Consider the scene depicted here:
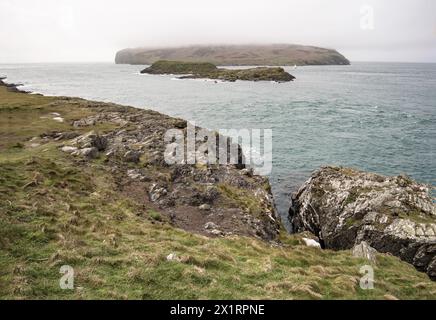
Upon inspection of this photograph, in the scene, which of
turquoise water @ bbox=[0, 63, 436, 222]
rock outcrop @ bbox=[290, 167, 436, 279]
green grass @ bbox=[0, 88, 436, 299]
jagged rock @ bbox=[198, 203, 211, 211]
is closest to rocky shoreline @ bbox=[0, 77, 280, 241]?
jagged rock @ bbox=[198, 203, 211, 211]

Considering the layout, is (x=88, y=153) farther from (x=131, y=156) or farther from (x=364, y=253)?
(x=364, y=253)

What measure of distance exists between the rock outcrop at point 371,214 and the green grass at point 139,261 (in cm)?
394

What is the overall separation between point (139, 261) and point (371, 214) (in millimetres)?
18967

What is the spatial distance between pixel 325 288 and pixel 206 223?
12253mm

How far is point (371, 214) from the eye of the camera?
2762cm

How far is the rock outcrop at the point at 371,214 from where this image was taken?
2438 centimetres

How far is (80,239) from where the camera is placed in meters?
19.7

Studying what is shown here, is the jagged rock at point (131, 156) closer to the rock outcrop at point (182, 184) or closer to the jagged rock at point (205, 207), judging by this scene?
the rock outcrop at point (182, 184)

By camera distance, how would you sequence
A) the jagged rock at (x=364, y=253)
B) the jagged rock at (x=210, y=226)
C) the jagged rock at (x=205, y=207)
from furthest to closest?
1. the jagged rock at (x=205, y=207)
2. the jagged rock at (x=210, y=226)
3. the jagged rock at (x=364, y=253)

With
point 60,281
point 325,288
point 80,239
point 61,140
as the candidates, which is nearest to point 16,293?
point 60,281

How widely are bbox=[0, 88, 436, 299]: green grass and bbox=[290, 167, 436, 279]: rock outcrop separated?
3942 mm

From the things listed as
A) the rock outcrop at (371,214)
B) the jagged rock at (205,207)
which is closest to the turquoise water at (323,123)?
the rock outcrop at (371,214)

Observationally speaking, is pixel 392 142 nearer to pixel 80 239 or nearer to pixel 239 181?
pixel 239 181
